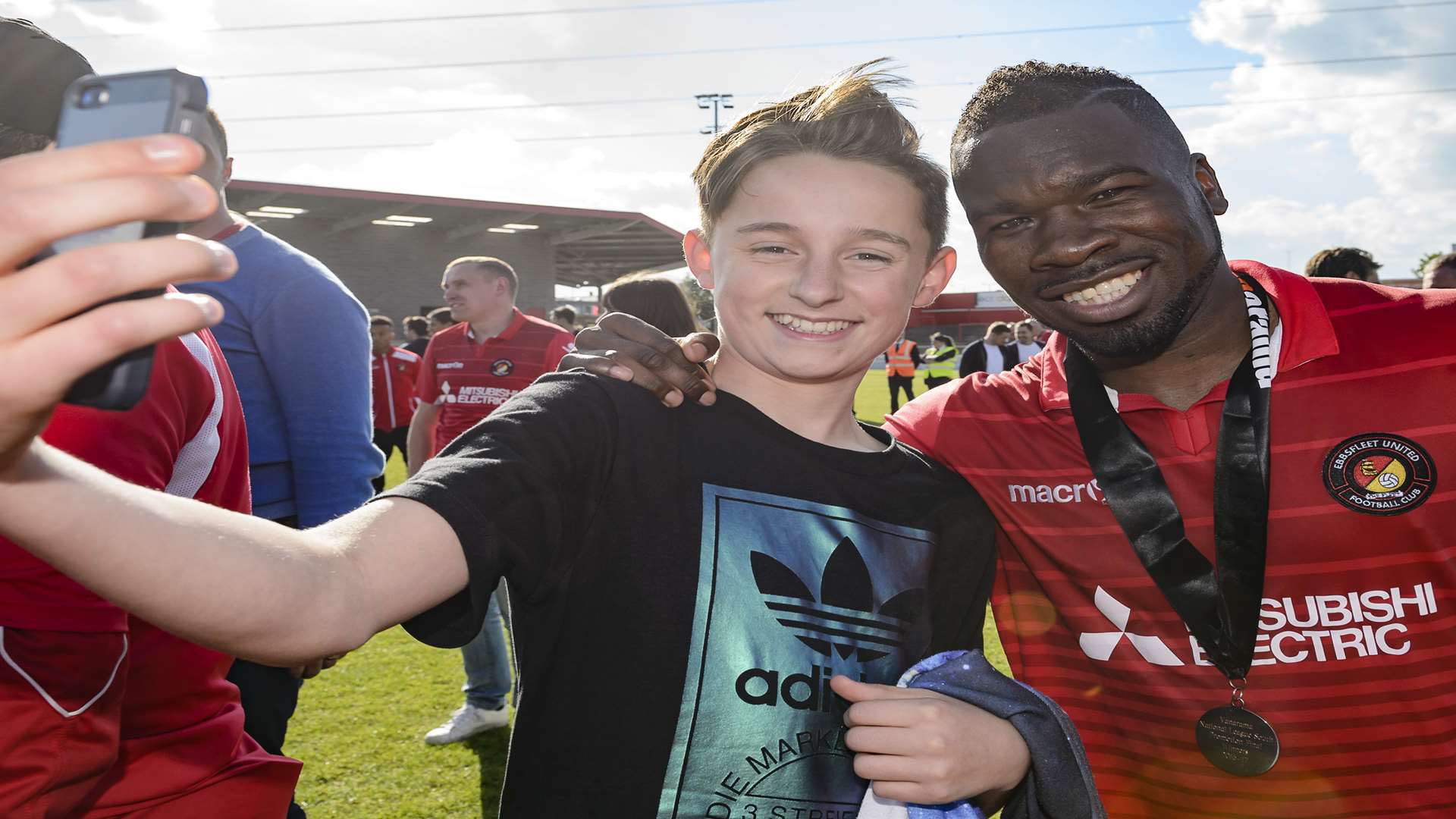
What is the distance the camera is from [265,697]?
2.39 m

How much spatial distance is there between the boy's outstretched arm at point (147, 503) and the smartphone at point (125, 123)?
0.07 ft

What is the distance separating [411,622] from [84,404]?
552 mm

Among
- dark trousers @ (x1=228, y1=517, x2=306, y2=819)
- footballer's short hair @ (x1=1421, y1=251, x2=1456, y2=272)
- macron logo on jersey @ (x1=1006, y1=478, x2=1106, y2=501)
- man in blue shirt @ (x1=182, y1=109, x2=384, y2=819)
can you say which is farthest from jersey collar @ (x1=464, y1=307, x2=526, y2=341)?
footballer's short hair @ (x1=1421, y1=251, x2=1456, y2=272)

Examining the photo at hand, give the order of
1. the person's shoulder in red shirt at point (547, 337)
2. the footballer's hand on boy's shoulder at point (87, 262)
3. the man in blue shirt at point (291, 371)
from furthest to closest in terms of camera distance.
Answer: the person's shoulder in red shirt at point (547, 337)
the man in blue shirt at point (291, 371)
the footballer's hand on boy's shoulder at point (87, 262)

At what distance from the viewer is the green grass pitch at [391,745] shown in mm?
4047

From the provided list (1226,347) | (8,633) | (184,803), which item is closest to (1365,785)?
(1226,347)

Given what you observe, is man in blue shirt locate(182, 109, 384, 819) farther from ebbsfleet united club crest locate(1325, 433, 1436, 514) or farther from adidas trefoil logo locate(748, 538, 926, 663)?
ebbsfleet united club crest locate(1325, 433, 1436, 514)

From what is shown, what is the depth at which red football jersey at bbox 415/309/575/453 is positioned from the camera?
6.01m

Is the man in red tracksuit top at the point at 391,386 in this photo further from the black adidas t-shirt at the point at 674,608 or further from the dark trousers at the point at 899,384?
the dark trousers at the point at 899,384

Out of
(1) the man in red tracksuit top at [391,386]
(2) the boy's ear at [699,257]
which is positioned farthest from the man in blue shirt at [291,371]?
(1) the man in red tracksuit top at [391,386]

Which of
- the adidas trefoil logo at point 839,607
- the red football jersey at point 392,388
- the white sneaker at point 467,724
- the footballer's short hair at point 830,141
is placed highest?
the red football jersey at point 392,388

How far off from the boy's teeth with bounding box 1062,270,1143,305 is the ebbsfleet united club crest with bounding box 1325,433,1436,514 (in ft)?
1.77

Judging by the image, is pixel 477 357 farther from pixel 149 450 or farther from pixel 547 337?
pixel 149 450

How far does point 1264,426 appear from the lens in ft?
6.19
